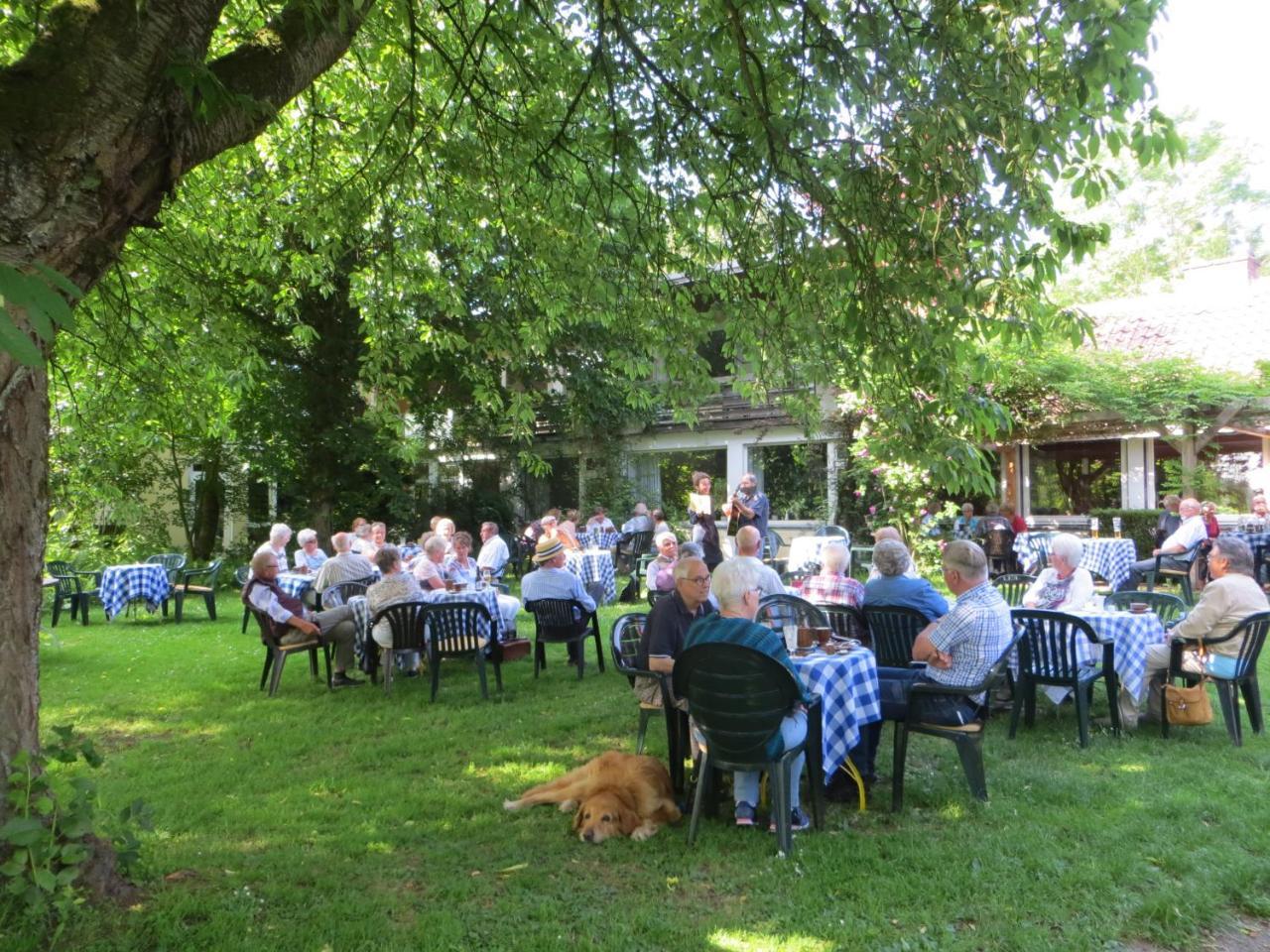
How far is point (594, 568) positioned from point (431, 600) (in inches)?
176

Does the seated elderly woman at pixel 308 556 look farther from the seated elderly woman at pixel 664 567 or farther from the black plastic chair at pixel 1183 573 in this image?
the black plastic chair at pixel 1183 573

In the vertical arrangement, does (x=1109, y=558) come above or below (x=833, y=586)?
below

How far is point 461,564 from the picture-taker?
8.98m

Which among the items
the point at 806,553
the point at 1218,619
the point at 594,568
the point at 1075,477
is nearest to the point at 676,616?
the point at 1218,619

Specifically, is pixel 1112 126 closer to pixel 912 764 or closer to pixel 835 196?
pixel 835 196

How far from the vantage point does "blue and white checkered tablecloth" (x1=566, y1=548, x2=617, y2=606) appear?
439 inches

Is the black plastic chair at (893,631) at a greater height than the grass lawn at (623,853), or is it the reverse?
the black plastic chair at (893,631)

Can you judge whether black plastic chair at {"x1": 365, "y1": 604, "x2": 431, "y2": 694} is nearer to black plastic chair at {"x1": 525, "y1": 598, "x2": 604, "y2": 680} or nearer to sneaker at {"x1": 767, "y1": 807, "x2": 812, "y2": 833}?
black plastic chair at {"x1": 525, "y1": 598, "x2": 604, "y2": 680}

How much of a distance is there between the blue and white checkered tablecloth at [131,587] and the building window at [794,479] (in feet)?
37.5

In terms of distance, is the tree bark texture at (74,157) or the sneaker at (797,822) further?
the sneaker at (797,822)

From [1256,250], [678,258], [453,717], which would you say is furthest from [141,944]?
[1256,250]

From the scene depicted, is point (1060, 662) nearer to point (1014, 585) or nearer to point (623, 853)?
point (623, 853)

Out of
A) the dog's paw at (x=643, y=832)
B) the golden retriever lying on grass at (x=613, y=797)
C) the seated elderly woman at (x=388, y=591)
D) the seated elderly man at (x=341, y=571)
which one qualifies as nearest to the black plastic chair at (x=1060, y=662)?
the golden retriever lying on grass at (x=613, y=797)

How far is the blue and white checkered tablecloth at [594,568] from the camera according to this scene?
1115 centimetres
